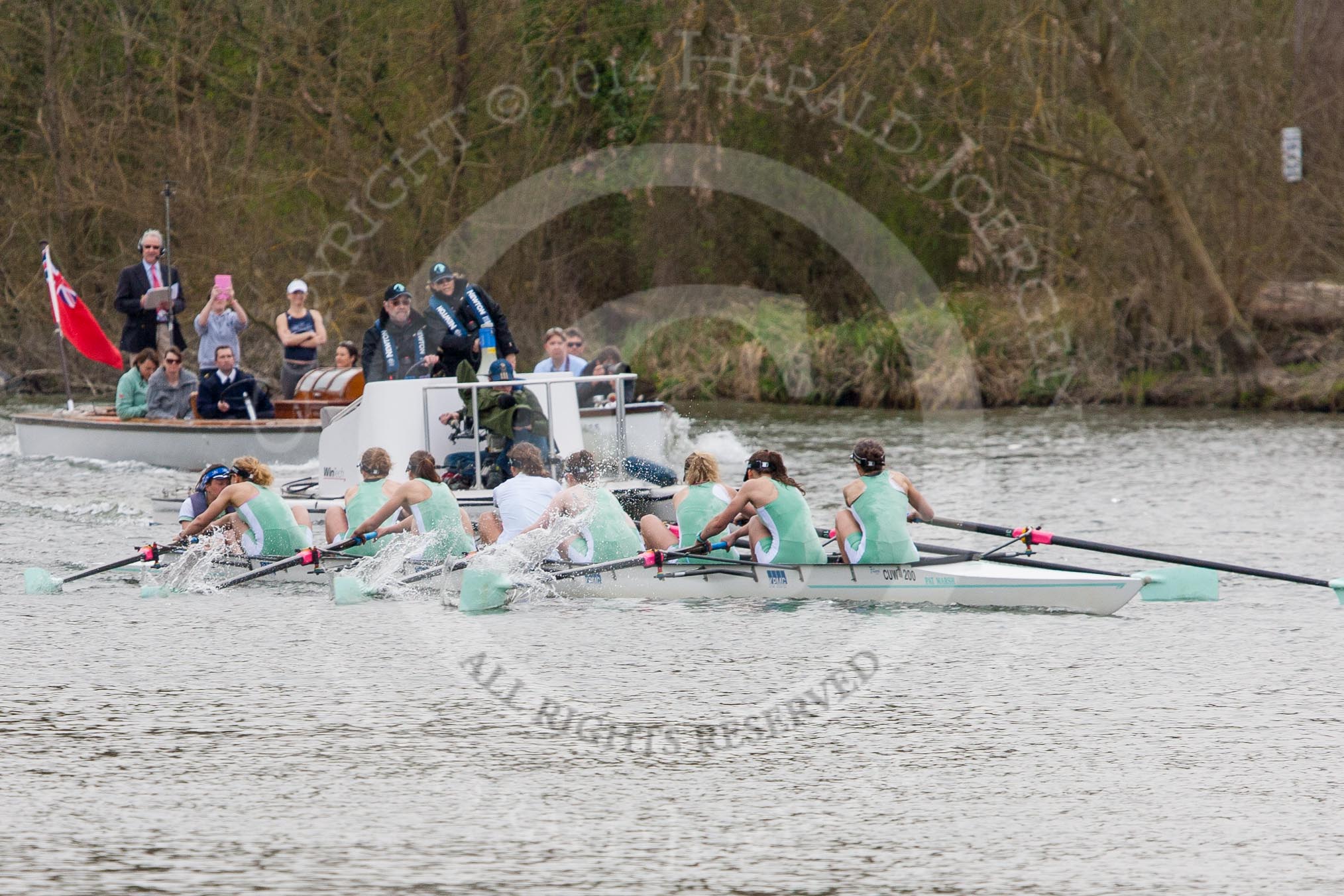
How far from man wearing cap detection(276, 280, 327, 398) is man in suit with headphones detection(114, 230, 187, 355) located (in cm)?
132

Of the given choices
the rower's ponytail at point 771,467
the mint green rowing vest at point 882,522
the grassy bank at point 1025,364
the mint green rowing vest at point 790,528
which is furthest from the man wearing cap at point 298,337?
the mint green rowing vest at point 882,522

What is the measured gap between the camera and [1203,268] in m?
27.2

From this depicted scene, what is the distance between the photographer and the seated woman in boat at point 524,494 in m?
12.4

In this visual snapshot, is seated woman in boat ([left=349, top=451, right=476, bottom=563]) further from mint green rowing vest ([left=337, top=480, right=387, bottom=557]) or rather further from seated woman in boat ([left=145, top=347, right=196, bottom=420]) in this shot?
seated woman in boat ([left=145, top=347, right=196, bottom=420])

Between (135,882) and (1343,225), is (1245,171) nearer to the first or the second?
(1343,225)

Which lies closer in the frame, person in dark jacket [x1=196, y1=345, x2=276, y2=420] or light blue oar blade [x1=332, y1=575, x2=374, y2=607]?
light blue oar blade [x1=332, y1=575, x2=374, y2=607]

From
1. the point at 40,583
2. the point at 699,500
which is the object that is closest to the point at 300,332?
the point at 40,583

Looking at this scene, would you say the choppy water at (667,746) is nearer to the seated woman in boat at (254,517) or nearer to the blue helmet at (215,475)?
the seated woman in boat at (254,517)

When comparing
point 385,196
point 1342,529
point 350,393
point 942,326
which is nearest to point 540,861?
point 1342,529

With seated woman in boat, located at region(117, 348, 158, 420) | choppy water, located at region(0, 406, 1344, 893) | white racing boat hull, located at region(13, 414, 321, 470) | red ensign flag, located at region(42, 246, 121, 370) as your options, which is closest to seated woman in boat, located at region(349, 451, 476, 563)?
choppy water, located at region(0, 406, 1344, 893)

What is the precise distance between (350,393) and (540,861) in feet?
42.3

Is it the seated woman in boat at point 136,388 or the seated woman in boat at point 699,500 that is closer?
the seated woman in boat at point 699,500

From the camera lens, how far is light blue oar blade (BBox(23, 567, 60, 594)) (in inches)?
509

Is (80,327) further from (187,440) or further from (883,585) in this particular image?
(883,585)
